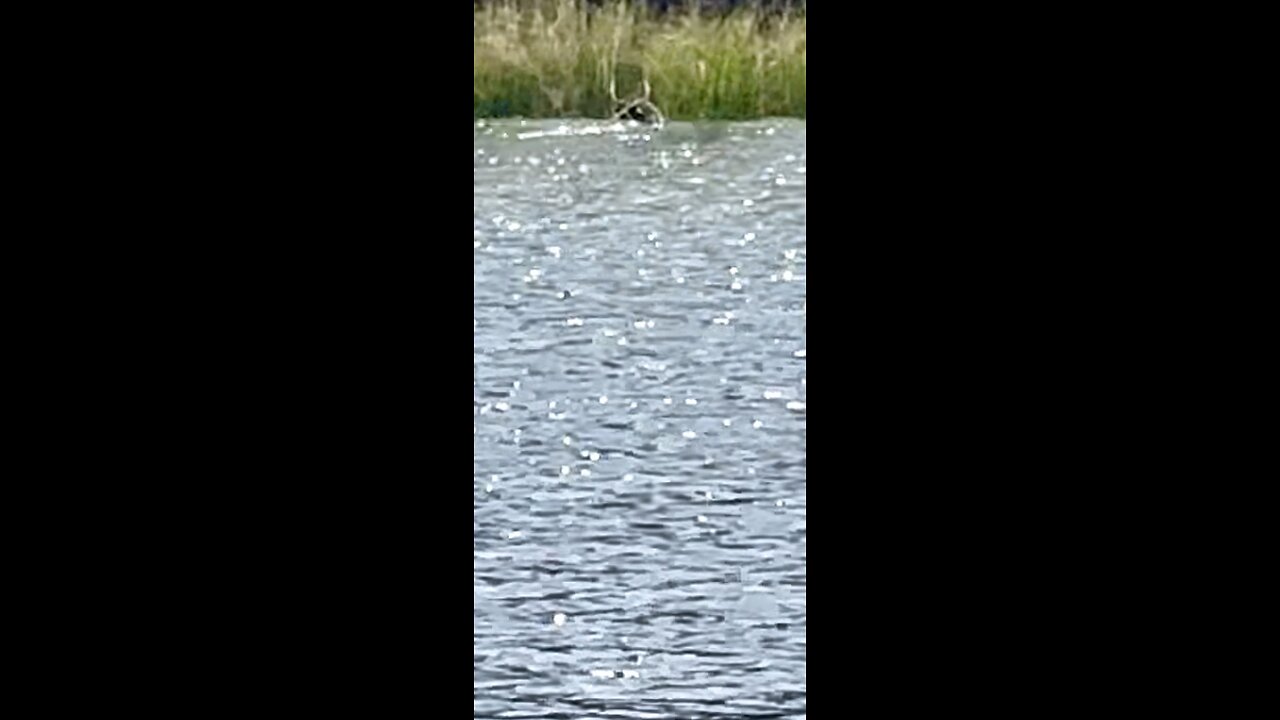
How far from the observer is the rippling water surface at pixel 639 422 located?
3658 millimetres

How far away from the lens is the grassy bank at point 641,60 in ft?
25.7

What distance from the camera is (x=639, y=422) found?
208 inches

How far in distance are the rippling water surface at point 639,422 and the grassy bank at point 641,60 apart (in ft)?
0.53

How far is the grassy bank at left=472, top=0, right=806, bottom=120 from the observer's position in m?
7.83

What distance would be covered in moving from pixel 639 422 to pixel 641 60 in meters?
2.92

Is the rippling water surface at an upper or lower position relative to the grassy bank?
lower

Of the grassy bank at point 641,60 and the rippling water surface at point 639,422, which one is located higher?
the grassy bank at point 641,60

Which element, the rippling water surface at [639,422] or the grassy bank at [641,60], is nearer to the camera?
the rippling water surface at [639,422]

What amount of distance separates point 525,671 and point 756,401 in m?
1.90

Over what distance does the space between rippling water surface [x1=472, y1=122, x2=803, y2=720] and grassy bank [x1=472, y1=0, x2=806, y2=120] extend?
0.53 feet
